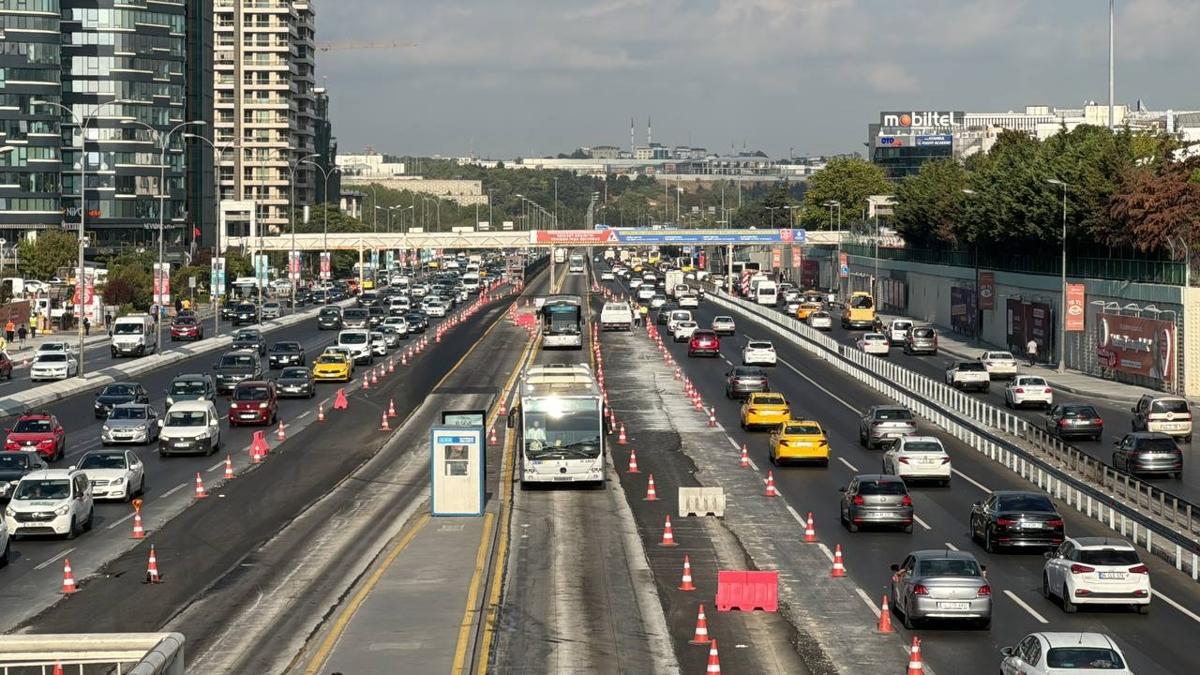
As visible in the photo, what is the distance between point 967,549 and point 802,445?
1411cm

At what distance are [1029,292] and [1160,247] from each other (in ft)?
60.1

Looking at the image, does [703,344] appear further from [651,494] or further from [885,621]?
[885,621]

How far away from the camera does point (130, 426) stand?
56.5 m

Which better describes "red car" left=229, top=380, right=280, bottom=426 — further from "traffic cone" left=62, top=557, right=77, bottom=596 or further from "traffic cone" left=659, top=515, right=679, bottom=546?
"traffic cone" left=62, top=557, right=77, bottom=596

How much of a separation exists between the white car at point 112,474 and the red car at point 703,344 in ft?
162

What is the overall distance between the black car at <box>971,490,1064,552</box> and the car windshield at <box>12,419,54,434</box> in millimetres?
29252

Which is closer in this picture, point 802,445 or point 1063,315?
point 802,445

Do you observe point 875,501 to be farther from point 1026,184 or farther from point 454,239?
point 454,239

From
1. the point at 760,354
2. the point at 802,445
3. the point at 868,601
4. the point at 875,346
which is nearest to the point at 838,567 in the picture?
the point at 868,601

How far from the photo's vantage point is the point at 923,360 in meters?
95.3

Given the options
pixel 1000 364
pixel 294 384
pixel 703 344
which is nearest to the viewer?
pixel 294 384

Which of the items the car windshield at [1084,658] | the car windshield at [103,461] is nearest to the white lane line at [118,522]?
the car windshield at [103,461]

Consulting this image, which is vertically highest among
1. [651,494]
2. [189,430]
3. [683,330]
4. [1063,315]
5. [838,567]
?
[1063,315]

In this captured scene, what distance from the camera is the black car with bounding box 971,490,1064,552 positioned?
35.6 m
